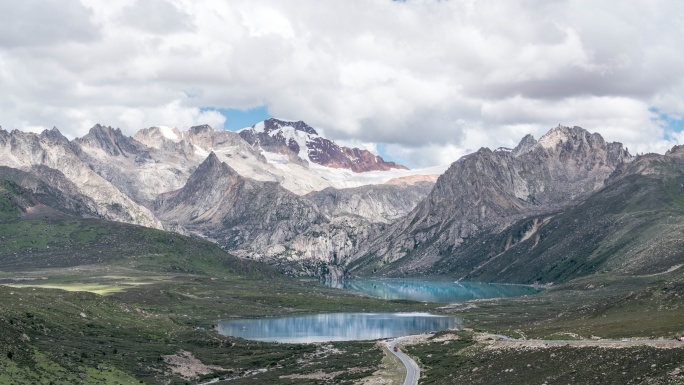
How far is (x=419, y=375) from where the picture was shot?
147 meters

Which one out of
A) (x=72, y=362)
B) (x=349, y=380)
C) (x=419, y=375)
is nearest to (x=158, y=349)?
(x=72, y=362)

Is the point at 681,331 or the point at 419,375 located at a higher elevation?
the point at 681,331

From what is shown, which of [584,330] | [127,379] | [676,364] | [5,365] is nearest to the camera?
[676,364]

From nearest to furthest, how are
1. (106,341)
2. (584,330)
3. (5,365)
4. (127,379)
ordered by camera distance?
(5,365)
(127,379)
(584,330)
(106,341)

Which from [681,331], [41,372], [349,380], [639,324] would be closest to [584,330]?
[639,324]

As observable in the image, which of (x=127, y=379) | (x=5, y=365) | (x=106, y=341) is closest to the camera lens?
(x=5, y=365)

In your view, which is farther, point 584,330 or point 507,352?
point 584,330

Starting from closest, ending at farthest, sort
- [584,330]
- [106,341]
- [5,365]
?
1. [5,365]
2. [584,330]
3. [106,341]

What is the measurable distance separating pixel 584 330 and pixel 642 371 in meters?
62.2

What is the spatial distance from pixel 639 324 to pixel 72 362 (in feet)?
331

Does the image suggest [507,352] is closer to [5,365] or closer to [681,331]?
[681,331]

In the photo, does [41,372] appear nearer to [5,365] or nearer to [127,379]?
[5,365]

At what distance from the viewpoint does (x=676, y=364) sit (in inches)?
3848

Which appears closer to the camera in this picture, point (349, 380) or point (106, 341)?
point (349, 380)
